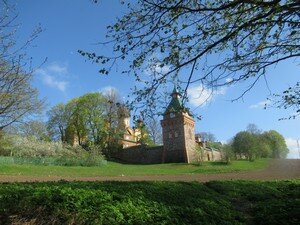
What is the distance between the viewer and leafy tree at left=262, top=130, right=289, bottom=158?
9350 cm

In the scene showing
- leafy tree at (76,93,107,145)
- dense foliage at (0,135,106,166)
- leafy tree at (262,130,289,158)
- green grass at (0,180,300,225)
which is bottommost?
green grass at (0,180,300,225)

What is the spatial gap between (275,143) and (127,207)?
307 feet

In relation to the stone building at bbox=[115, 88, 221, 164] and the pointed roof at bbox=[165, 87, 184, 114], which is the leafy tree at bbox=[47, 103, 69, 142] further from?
the pointed roof at bbox=[165, 87, 184, 114]

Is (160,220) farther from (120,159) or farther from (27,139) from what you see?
(120,159)

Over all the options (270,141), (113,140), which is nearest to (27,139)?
(113,140)

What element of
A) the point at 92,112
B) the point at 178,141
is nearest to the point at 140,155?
the point at 178,141

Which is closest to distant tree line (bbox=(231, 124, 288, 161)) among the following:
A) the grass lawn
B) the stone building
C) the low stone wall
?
the stone building

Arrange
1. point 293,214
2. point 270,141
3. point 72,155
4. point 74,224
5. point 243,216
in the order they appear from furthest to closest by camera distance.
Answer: point 270,141, point 72,155, point 243,216, point 293,214, point 74,224

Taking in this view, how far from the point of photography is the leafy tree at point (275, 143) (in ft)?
307

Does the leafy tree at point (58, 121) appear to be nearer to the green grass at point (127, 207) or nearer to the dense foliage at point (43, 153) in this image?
the dense foliage at point (43, 153)

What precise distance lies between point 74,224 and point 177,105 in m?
4.03

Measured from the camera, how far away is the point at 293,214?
405 inches

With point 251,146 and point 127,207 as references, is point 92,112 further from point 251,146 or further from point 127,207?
point 127,207

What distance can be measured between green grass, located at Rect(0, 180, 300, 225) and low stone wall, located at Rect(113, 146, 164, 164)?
50.9 m
